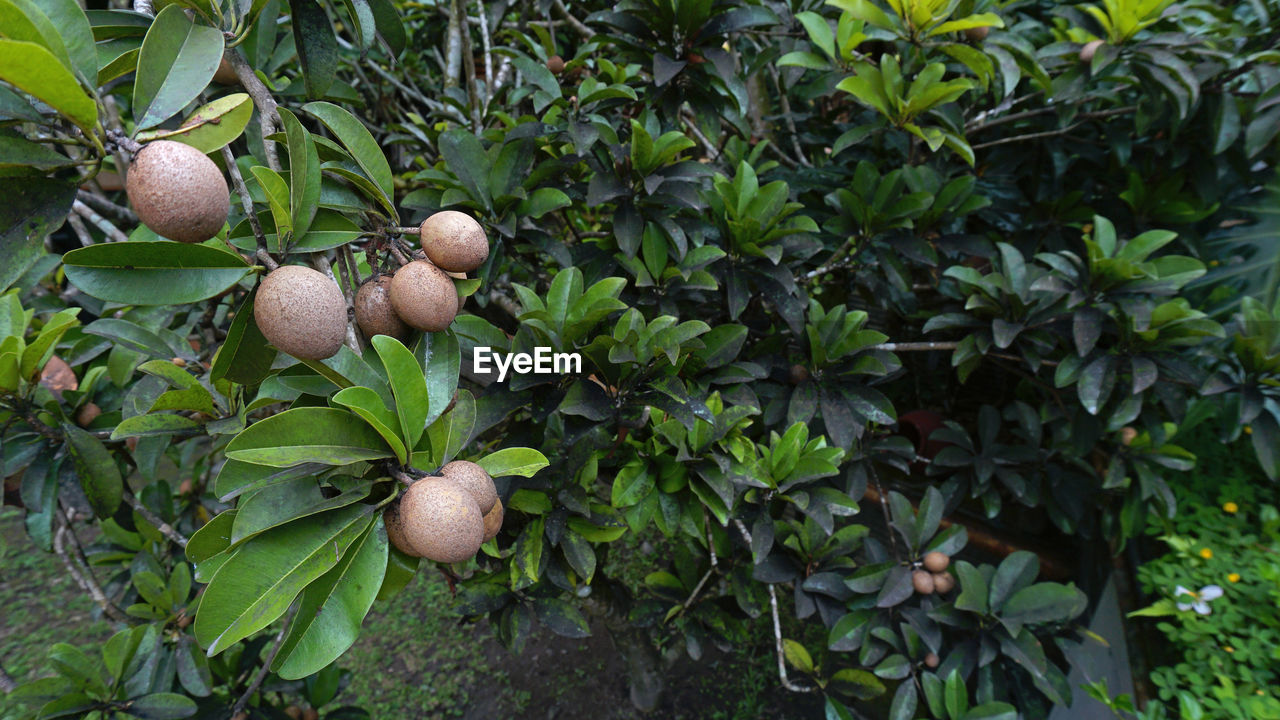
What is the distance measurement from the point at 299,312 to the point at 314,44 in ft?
1.19

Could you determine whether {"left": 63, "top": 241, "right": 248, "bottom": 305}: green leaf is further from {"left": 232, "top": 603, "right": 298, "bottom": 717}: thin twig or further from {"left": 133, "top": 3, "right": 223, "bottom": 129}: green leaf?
{"left": 232, "top": 603, "right": 298, "bottom": 717}: thin twig

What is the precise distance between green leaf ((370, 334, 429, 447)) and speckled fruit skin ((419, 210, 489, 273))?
0.28 ft

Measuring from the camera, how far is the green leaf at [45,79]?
352 millimetres

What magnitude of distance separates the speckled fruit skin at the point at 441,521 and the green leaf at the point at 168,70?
0.32 metres

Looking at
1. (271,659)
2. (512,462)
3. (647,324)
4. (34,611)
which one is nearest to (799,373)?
(647,324)

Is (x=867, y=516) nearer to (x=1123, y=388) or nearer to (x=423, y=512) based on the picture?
(x=1123, y=388)

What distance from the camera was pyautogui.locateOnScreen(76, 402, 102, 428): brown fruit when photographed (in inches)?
43.3

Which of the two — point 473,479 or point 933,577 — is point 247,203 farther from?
point 933,577

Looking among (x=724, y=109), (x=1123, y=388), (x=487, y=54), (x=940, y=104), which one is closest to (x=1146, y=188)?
(x=1123, y=388)

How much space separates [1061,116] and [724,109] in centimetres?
91

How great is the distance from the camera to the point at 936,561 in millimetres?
1411

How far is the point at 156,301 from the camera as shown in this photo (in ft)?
1.57

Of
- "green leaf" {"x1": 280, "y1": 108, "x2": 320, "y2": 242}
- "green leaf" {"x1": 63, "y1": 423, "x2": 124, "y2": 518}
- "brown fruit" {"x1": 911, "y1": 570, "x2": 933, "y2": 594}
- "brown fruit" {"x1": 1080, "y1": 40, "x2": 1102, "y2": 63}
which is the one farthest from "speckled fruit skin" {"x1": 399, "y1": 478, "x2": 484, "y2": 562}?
"brown fruit" {"x1": 1080, "y1": 40, "x2": 1102, "y2": 63}

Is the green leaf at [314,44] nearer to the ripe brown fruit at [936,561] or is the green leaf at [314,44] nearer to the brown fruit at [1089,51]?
the ripe brown fruit at [936,561]
